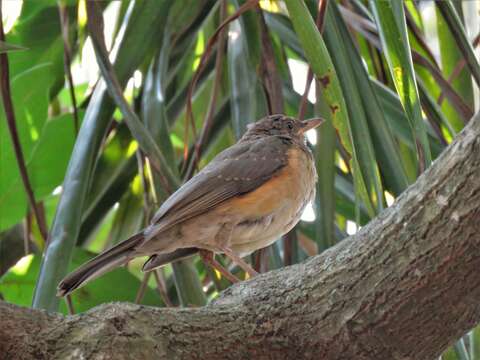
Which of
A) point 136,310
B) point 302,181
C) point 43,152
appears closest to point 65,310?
point 43,152

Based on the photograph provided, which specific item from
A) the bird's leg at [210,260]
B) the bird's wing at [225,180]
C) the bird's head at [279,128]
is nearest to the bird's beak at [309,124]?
the bird's head at [279,128]

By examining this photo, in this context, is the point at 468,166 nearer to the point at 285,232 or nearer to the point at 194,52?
the point at 285,232

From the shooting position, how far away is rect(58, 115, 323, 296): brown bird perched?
148 inches

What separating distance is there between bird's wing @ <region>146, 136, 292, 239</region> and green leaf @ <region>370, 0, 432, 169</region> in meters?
0.96

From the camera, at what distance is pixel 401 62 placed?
2.91 m

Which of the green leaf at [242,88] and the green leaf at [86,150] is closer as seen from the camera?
the green leaf at [86,150]

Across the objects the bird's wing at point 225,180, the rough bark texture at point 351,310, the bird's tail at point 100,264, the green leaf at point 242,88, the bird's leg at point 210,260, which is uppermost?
the green leaf at point 242,88

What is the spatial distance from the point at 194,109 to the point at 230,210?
1.24 meters

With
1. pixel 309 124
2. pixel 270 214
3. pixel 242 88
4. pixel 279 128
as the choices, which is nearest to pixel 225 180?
pixel 270 214

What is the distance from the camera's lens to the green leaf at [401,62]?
2787 millimetres

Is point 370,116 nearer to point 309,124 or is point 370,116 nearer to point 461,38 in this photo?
point 461,38

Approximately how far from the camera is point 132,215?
15.3ft

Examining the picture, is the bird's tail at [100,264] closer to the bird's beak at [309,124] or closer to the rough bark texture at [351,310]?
the rough bark texture at [351,310]

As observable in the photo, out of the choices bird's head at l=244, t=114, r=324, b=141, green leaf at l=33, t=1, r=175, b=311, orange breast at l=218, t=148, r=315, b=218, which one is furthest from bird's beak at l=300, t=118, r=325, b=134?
green leaf at l=33, t=1, r=175, b=311
